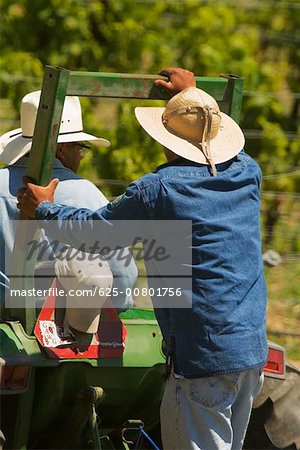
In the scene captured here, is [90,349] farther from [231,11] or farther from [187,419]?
[231,11]

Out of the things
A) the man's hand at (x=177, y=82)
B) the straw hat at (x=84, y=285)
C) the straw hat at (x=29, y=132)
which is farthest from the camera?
the straw hat at (x=29, y=132)

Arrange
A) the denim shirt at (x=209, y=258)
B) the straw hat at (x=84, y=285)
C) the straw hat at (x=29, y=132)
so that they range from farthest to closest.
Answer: the straw hat at (x=29, y=132) → the straw hat at (x=84, y=285) → the denim shirt at (x=209, y=258)

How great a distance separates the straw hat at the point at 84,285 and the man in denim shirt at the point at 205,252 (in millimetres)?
339

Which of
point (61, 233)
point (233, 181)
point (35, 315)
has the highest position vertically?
point (233, 181)

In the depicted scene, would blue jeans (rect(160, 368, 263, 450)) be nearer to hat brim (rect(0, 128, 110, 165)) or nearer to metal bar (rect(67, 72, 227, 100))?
metal bar (rect(67, 72, 227, 100))

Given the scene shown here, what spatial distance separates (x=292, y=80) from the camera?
30.0 feet

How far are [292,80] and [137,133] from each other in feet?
8.34

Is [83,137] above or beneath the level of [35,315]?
above

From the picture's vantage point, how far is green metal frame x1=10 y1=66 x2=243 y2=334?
3523 mm

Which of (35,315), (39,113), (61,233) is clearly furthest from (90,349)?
(39,113)

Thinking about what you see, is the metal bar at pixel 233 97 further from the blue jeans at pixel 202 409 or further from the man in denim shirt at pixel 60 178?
the blue jeans at pixel 202 409

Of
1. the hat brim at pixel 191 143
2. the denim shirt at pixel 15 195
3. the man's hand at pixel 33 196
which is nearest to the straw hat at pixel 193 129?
the hat brim at pixel 191 143

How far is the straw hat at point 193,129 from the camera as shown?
339cm

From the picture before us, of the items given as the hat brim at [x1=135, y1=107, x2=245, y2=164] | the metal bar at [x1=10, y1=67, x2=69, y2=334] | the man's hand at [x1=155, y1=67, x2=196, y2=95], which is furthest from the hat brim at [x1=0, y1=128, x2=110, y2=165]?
the hat brim at [x1=135, y1=107, x2=245, y2=164]
